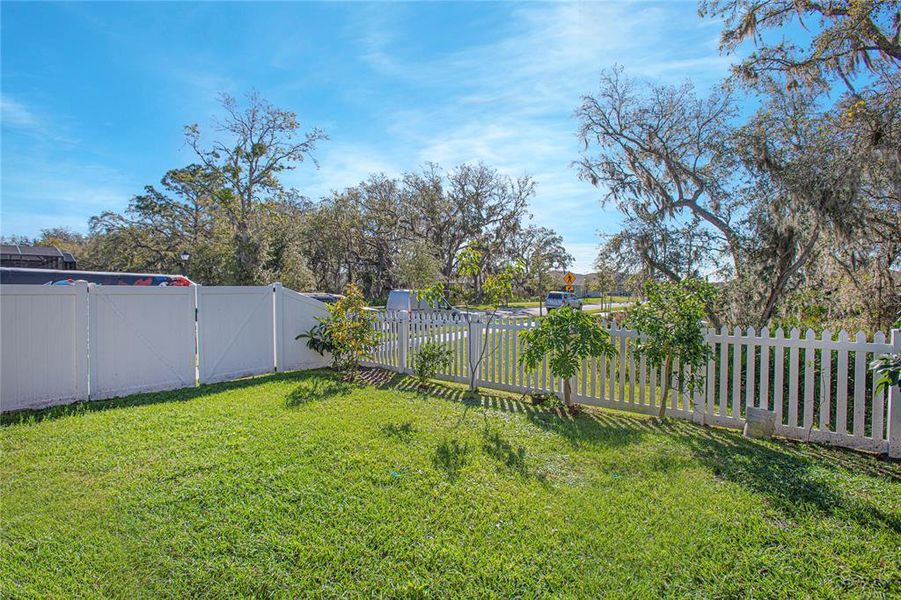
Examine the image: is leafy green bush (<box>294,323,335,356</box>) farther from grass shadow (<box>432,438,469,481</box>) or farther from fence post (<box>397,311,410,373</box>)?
grass shadow (<box>432,438,469,481</box>)

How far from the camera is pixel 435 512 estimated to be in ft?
9.64

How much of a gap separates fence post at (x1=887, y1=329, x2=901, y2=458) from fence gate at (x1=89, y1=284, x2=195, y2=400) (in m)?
8.82

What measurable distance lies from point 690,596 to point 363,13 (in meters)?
7.97

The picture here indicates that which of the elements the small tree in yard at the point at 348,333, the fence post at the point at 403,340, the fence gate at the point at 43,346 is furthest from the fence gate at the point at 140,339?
the fence post at the point at 403,340

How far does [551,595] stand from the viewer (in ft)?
7.16

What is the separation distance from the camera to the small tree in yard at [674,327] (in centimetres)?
471

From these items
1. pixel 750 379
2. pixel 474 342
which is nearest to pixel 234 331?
pixel 474 342

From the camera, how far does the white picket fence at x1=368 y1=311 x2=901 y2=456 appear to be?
404cm

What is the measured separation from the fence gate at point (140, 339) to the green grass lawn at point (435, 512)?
1364mm

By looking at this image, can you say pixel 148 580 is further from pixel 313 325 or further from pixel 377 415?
pixel 313 325

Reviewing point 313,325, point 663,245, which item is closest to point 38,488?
point 313,325

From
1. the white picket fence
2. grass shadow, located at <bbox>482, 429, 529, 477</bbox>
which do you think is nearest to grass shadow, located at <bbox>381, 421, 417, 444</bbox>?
grass shadow, located at <bbox>482, 429, 529, 477</bbox>

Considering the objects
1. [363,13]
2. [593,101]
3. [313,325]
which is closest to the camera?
[363,13]

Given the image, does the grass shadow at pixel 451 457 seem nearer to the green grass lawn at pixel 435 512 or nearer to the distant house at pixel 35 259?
the green grass lawn at pixel 435 512
